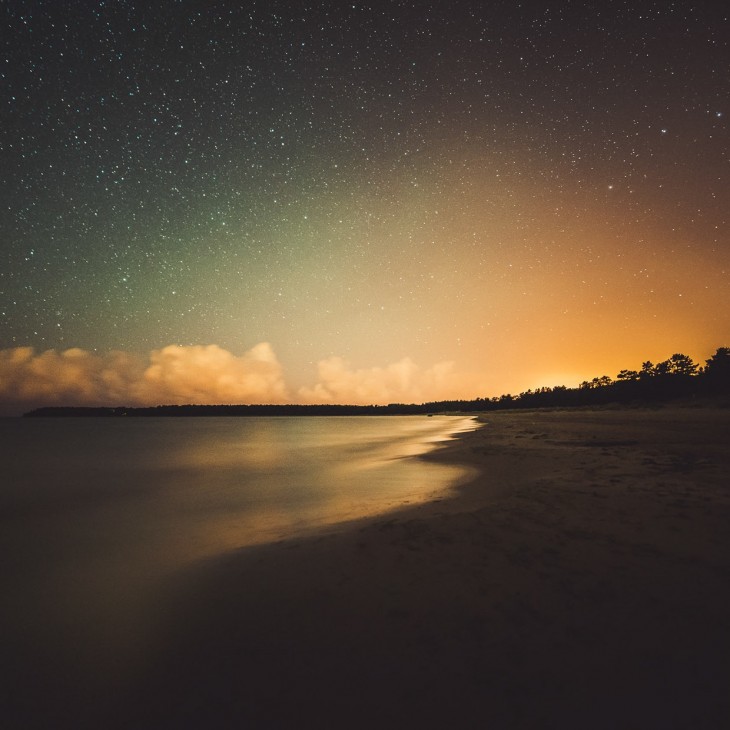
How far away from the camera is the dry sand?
218cm

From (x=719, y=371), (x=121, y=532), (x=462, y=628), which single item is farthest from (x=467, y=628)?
(x=719, y=371)

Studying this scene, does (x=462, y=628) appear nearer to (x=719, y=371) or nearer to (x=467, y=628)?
(x=467, y=628)

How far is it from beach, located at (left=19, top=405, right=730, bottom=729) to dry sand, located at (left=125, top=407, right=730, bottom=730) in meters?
0.01

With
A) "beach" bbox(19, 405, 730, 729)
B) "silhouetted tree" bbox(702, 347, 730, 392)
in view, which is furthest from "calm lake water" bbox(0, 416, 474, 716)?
"silhouetted tree" bbox(702, 347, 730, 392)

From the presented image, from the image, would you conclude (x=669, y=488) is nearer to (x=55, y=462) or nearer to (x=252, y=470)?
(x=252, y=470)

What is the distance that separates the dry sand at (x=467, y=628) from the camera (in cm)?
218

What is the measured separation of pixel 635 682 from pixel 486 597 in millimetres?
1152

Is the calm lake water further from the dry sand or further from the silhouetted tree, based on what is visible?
the silhouetted tree

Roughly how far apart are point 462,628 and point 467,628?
4 centimetres

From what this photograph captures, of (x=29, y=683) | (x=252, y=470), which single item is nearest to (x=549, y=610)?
(x=29, y=683)

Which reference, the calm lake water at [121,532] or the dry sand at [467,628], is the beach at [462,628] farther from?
the calm lake water at [121,532]

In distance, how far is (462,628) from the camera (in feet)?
9.38

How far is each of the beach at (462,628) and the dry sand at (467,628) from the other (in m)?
0.01

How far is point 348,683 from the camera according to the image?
7.88 ft
